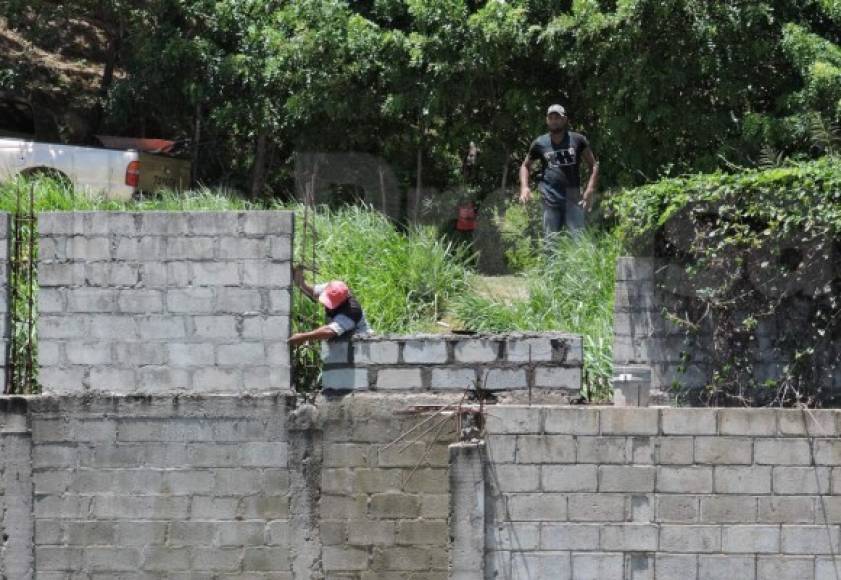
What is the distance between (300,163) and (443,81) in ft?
6.97

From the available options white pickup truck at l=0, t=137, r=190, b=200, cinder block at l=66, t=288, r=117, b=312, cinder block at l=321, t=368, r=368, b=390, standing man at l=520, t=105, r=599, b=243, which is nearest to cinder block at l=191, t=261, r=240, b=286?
cinder block at l=66, t=288, r=117, b=312

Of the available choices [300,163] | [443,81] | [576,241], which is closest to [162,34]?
[300,163]

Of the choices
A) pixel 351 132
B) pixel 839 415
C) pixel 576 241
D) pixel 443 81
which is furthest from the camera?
pixel 351 132

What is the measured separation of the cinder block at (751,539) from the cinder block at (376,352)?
2.36m

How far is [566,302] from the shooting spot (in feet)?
32.0

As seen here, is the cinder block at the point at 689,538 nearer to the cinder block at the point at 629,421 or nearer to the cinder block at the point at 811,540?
the cinder block at the point at 811,540

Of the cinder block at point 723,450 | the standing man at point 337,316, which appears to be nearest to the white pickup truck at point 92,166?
A: the standing man at point 337,316

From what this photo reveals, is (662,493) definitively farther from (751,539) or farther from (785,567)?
(785,567)

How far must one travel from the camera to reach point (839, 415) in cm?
809

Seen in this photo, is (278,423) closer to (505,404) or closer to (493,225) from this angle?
(505,404)

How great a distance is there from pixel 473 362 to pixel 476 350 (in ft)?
0.26

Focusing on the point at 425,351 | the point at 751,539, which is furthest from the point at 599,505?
the point at 425,351

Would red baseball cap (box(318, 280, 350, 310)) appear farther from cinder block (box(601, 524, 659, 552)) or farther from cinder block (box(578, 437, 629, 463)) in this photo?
cinder block (box(601, 524, 659, 552))

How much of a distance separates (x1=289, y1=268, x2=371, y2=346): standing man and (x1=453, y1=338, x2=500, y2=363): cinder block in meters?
0.64
